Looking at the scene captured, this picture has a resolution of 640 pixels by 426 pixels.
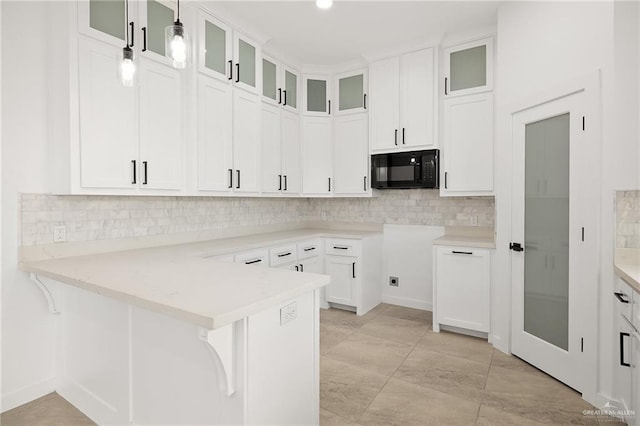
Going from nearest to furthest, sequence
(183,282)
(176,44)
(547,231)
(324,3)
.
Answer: (176,44) → (183,282) → (547,231) → (324,3)

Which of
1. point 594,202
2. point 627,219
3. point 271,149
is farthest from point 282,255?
point 627,219

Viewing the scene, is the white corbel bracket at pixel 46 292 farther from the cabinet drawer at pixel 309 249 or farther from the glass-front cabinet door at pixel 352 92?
the glass-front cabinet door at pixel 352 92

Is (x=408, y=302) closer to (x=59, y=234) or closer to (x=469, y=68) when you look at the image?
Result: (x=469, y=68)

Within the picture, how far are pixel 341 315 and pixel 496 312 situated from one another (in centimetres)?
161

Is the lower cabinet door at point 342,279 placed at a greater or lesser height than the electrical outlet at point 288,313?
lesser

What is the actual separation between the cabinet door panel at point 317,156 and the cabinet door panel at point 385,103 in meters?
0.60

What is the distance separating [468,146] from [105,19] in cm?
317

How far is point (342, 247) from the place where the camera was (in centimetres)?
397

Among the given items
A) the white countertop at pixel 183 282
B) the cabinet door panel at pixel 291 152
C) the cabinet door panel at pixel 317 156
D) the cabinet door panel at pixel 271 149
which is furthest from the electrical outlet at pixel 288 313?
the cabinet door panel at pixel 317 156

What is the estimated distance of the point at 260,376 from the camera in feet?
4.66

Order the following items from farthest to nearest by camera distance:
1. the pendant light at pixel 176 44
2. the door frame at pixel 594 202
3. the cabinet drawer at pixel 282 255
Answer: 1. the cabinet drawer at pixel 282 255
2. the door frame at pixel 594 202
3. the pendant light at pixel 176 44

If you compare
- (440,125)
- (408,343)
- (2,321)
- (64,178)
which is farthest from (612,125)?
(2,321)

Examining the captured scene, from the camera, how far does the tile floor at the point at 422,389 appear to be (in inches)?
80.0

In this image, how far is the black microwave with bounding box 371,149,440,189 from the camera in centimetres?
359
